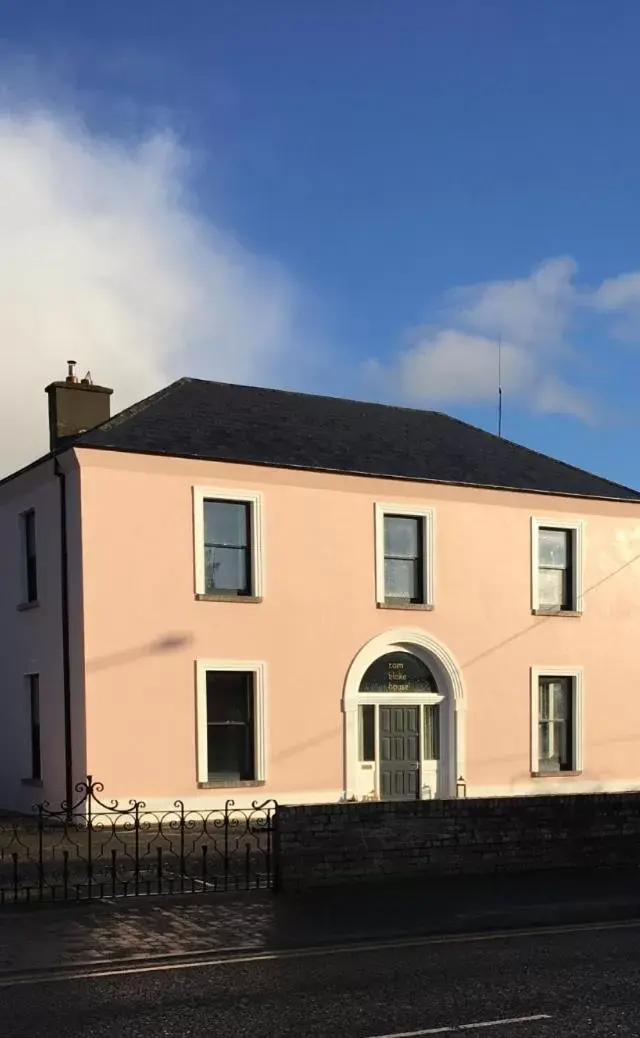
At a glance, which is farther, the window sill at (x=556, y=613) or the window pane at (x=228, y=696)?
the window sill at (x=556, y=613)

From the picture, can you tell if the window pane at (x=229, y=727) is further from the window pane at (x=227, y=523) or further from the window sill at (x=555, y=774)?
the window sill at (x=555, y=774)

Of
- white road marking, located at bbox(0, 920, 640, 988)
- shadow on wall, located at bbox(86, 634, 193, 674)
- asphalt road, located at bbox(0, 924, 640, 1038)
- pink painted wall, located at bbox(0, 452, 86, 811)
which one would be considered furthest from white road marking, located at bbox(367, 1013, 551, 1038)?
shadow on wall, located at bbox(86, 634, 193, 674)

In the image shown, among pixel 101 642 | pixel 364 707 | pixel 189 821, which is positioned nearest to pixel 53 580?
pixel 101 642

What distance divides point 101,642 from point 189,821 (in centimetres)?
357

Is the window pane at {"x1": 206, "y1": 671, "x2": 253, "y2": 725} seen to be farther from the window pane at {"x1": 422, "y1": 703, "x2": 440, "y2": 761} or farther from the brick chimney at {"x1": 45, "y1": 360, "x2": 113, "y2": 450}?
the brick chimney at {"x1": 45, "y1": 360, "x2": 113, "y2": 450}

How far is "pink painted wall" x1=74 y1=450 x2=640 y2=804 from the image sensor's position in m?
20.5

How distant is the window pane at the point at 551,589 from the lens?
83.2 feet

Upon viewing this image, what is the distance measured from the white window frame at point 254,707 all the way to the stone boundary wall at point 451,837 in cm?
757

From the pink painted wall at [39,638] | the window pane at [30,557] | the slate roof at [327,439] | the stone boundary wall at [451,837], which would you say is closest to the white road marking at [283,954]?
the stone boundary wall at [451,837]

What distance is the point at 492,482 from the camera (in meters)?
24.7

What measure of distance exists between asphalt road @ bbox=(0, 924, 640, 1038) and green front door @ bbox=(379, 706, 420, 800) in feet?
42.4

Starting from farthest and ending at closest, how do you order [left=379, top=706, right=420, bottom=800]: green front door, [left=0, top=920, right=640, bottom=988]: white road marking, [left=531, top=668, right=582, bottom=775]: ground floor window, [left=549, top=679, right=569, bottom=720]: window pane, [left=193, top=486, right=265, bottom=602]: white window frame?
[left=549, top=679, right=569, bottom=720]: window pane, [left=531, top=668, right=582, bottom=775]: ground floor window, [left=379, top=706, right=420, bottom=800]: green front door, [left=193, top=486, right=265, bottom=602]: white window frame, [left=0, top=920, right=640, bottom=988]: white road marking

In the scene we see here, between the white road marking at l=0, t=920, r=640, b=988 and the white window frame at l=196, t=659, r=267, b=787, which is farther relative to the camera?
the white window frame at l=196, t=659, r=267, b=787

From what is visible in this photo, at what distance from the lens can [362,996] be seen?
8203 millimetres
